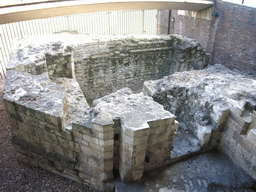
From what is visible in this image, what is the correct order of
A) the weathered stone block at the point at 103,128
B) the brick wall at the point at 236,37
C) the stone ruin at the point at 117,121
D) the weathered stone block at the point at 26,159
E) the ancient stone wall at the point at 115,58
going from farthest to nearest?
the brick wall at the point at 236,37 < the ancient stone wall at the point at 115,58 < the weathered stone block at the point at 26,159 < the stone ruin at the point at 117,121 < the weathered stone block at the point at 103,128

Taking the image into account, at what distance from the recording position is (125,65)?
8.66 meters

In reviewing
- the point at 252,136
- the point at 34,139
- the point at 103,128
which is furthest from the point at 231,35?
the point at 34,139

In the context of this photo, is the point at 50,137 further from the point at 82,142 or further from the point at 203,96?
the point at 203,96

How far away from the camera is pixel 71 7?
7.76 meters

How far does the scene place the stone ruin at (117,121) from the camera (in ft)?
12.5

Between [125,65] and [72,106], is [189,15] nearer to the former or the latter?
[125,65]

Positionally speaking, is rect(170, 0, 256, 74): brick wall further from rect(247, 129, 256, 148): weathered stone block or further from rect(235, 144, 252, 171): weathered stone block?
rect(247, 129, 256, 148): weathered stone block

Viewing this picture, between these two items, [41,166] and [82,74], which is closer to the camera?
[41,166]

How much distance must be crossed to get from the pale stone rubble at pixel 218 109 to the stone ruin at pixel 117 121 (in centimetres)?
2

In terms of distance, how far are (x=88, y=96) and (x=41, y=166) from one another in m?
4.02

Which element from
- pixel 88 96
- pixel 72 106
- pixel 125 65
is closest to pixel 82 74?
pixel 88 96

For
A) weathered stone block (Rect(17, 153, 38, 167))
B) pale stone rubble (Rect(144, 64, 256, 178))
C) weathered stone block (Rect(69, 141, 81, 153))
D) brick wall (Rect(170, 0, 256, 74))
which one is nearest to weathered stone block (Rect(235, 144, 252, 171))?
pale stone rubble (Rect(144, 64, 256, 178))

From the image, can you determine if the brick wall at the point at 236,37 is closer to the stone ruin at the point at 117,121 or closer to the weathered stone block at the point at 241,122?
the stone ruin at the point at 117,121

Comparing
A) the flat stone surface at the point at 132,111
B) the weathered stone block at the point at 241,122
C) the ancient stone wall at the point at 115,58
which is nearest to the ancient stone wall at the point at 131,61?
the ancient stone wall at the point at 115,58
